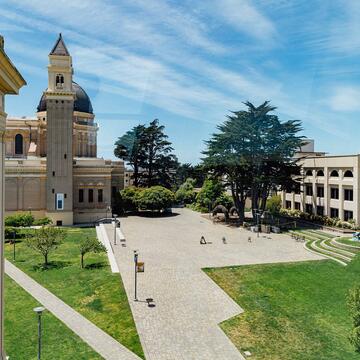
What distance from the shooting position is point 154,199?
42062mm

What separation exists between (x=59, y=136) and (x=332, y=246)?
85.1 feet

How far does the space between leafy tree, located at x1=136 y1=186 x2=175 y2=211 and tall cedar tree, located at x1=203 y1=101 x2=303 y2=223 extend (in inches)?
304

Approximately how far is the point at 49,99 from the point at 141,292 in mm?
25042

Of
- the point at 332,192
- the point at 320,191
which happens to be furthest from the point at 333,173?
the point at 320,191

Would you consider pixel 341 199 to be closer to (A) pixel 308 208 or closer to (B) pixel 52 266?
(A) pixel 308 208

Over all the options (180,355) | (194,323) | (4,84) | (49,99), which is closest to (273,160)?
(49,99)

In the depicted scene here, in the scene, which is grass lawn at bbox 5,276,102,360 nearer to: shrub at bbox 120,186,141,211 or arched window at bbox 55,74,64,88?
arched window at bbox 55,74,64,88

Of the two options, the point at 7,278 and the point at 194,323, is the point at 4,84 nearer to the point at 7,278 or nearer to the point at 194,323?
the point at 194,323

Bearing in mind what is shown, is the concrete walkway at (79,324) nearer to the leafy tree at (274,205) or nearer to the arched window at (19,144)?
the arched window at (19,144)

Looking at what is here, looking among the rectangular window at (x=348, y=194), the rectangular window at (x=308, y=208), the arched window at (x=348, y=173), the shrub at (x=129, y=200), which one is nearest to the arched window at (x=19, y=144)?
the shrub at (x=129, y=200)

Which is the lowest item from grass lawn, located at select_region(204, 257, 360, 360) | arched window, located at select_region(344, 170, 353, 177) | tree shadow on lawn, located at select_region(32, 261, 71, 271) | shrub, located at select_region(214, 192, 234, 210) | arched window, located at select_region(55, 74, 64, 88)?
grass lawn, located at select_region(204, 257, 360, 360)

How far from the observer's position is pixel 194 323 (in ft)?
44.4

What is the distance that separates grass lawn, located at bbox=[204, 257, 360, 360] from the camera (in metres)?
12.0

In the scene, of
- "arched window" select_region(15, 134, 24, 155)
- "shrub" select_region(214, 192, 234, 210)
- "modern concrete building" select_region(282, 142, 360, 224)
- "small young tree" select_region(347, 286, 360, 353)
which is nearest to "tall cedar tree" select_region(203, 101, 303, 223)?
"modern concrete building" select_region(282, 142, 360, 224)
